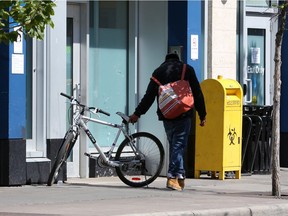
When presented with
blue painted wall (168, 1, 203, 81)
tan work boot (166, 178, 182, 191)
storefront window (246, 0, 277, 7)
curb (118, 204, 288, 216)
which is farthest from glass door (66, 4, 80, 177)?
curb (118, 204, 288, 216)

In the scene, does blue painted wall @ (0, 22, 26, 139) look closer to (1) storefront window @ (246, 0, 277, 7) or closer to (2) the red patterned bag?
(2) the red patterned bag

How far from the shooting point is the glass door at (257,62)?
1806 cm

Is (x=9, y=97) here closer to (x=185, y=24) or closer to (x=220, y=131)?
(x=220, y=131)

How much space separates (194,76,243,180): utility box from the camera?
50.2ft

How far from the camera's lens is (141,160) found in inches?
558

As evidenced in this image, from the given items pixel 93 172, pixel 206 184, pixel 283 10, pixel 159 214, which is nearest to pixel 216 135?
pixel 206 184

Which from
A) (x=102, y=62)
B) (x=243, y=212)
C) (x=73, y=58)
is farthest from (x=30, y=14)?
(x=102, y=62)

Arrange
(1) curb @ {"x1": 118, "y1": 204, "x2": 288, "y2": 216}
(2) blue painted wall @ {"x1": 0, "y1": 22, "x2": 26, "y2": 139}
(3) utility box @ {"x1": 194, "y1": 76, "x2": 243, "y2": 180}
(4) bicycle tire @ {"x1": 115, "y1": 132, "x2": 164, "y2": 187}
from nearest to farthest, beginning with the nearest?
(1) curb @ {"x1": 118, "y1": 204, "x2": 288, "y2": 216} → (2) blue painted wall @ {"x1": 0, "y1": 22, "x2": 26, "y2": 139} → (4) bicycle tire @ {"x1": 115, "y1": 132, "x2": 164, "y2": 187} → (3) utility box @ {"x1": 194, "y1": 76, "x2": 243, "y2": 180}

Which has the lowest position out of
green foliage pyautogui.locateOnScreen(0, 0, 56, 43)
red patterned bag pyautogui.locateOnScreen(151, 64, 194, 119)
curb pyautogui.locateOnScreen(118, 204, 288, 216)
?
curb pyautogui.locateOnScreen(118, 204, 288, 216)

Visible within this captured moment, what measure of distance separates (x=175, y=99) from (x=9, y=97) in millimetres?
2346

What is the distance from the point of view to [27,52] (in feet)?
47.5

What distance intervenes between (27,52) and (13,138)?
1441 mm

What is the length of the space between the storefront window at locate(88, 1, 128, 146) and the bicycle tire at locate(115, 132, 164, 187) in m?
1.93

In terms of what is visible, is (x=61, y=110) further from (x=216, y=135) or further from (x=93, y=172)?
(x=216, y=135)
